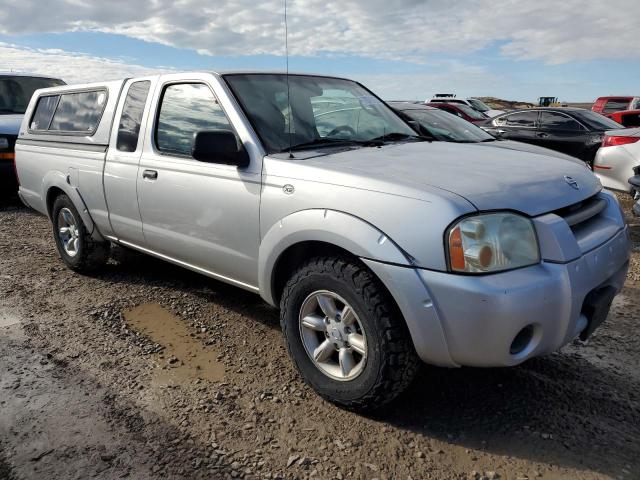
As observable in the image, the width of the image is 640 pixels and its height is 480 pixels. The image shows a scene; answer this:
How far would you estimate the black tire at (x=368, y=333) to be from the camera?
247cm

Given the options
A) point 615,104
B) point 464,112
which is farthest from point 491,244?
point 615,104

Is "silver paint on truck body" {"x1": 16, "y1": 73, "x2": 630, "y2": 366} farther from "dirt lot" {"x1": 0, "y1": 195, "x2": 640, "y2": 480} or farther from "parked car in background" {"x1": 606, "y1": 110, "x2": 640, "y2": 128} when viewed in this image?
"parked car in background" {"x1": 606, "y1": 110, "x2": 640, "y2": 128}

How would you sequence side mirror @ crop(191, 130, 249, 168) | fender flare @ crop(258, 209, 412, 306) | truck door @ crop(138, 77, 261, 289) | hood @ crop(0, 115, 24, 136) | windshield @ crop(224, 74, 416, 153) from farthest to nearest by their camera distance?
hood @ crop(0, 115, 24, 136)
windshield @ crop(224, 74, 416, 153)
truck door @ crop(138, 77, 261, 289)
side mirror @ crop(191, 130, 249, 168)
fender flare @ crop(258, 209, 412, 306)

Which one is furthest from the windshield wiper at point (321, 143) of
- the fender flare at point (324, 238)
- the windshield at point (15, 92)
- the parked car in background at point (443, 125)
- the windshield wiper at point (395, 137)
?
the windshield at point (15, 92)

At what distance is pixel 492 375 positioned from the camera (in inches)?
125

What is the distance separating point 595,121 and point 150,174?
9119 mm

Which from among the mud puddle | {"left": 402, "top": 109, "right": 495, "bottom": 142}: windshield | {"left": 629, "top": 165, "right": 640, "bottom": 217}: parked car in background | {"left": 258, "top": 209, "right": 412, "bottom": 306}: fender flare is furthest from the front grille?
{"left": 402, "top": 109, "right": 495, "bottom": 142}: windshield

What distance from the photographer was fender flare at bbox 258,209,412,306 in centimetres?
240

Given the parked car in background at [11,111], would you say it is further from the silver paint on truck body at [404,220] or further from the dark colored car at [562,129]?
→ the dark colored car at [562,129]

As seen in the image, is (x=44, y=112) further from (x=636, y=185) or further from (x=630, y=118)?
(x=630, y=118)

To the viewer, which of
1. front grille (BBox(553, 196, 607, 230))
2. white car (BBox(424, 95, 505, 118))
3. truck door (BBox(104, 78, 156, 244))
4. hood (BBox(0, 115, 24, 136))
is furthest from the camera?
white car (BBox(424, 95, 505, 118))

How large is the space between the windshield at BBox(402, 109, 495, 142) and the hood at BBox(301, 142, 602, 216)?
3507 millimetres

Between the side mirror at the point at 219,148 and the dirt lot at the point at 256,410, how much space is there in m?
1.26

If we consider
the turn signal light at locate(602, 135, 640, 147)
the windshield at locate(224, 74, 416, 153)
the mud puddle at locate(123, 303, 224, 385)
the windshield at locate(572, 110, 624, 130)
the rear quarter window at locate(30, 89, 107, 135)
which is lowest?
the mud puddle at locate(123, 303, 224, 385)
